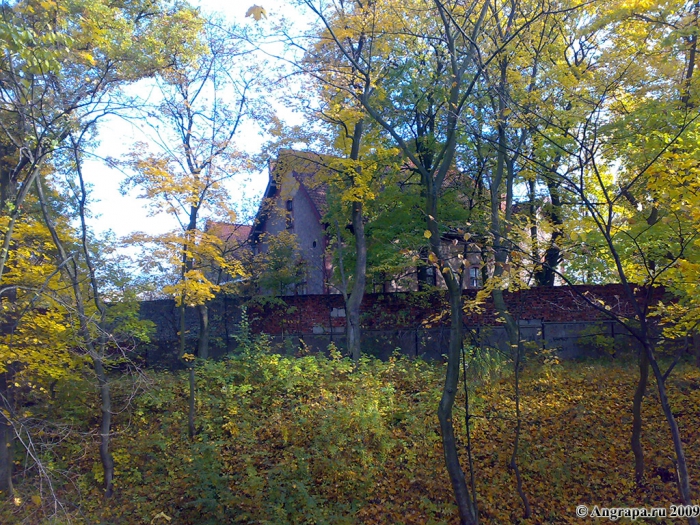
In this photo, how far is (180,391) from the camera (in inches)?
480

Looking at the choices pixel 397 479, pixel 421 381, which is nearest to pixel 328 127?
pixel 421 381

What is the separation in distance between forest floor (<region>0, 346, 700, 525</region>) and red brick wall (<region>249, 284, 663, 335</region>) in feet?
10.4

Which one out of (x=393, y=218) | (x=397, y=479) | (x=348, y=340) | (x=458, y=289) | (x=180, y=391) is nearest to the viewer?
(x=458, y=289)

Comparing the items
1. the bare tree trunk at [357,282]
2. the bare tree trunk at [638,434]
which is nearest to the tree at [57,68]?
the bare tree trunk at [357,282]

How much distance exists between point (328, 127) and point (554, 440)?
885 cm

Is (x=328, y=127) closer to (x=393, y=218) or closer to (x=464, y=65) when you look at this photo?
(x=393, y=218)

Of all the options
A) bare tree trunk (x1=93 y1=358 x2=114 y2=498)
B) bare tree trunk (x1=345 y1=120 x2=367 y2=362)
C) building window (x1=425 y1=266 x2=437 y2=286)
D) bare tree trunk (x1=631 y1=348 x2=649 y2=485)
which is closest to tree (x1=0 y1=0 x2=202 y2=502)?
bare tree trunk (x1=93 y1=358 x2=114 y2=498)

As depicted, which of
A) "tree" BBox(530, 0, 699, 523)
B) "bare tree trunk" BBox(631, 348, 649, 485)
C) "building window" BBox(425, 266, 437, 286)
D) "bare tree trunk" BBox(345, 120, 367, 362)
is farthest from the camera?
"building window" BBox(425, 266, 437, 286)

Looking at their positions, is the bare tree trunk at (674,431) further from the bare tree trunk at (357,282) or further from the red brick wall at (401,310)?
the red brick wall at (401,310)

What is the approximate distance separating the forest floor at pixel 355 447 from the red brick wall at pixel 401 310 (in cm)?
317

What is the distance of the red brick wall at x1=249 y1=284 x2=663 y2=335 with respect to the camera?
14.9 m

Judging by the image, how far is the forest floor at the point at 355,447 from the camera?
780 cm

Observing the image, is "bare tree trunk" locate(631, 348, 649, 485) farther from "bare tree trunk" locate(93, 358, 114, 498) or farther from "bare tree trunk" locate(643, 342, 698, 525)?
"bare tree trunk" locate(93, 358, 114, 498)

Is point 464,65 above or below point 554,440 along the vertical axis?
above
